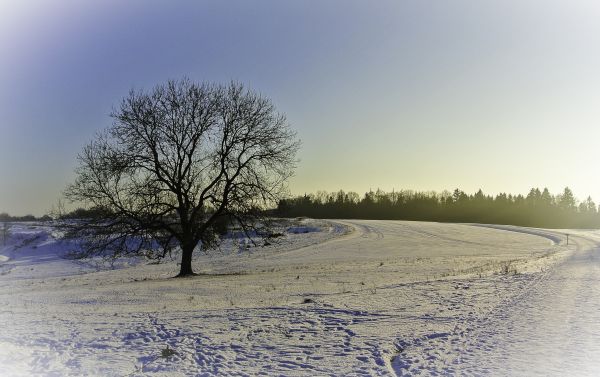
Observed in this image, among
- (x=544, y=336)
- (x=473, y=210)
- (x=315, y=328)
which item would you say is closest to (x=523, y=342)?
(x=544, y=336)

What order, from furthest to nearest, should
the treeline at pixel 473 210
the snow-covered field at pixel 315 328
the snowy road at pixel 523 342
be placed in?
the treeline at pixel 473 210
the snow-covered field at pixel 315 328
the snowy road at pixel 523 342

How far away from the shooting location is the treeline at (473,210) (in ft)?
391

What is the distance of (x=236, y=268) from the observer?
92.7ft

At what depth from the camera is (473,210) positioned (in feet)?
410

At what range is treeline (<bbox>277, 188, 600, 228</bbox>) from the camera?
119m

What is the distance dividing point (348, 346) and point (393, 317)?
2.66m

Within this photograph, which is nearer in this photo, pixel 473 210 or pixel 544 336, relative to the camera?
pixel 544 336

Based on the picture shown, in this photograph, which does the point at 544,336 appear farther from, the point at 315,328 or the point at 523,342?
the point at 315,328

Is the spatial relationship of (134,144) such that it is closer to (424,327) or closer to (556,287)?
(424,327)

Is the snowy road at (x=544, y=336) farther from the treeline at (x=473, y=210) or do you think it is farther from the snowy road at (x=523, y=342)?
the treeline at (x=473, y=210)

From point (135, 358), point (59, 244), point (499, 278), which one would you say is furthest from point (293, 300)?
point (59, 244)

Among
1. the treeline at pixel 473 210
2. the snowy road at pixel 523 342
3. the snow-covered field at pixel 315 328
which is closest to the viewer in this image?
the snowy road at pixel 523 342

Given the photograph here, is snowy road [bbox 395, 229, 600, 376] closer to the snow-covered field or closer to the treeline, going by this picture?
the snow-covered field

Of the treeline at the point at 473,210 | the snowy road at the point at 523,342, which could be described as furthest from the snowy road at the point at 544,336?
the treeline at the point at 473,210
